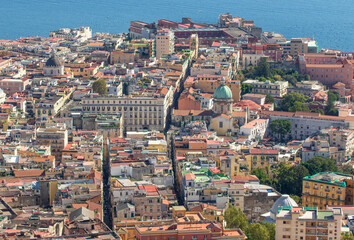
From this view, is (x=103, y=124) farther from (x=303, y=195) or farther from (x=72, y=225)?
(x=72, y=225)

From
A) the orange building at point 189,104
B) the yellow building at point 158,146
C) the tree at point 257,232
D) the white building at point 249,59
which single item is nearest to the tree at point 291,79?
the white building at point 249,59

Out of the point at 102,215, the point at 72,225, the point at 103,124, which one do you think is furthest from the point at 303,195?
the point at 103,124

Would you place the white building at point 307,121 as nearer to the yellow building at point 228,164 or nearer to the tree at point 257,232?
the yellow building at point 228,164

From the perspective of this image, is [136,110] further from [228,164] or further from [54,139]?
[228,164]

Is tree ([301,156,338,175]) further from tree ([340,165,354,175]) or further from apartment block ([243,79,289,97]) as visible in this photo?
apartment block ([243,79,289,97])

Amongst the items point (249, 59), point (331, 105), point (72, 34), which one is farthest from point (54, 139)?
point (72, 34)

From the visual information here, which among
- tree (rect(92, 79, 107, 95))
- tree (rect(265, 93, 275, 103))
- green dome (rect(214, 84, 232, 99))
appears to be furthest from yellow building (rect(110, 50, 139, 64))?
green dome (rect(214, 84, 232, 99))
